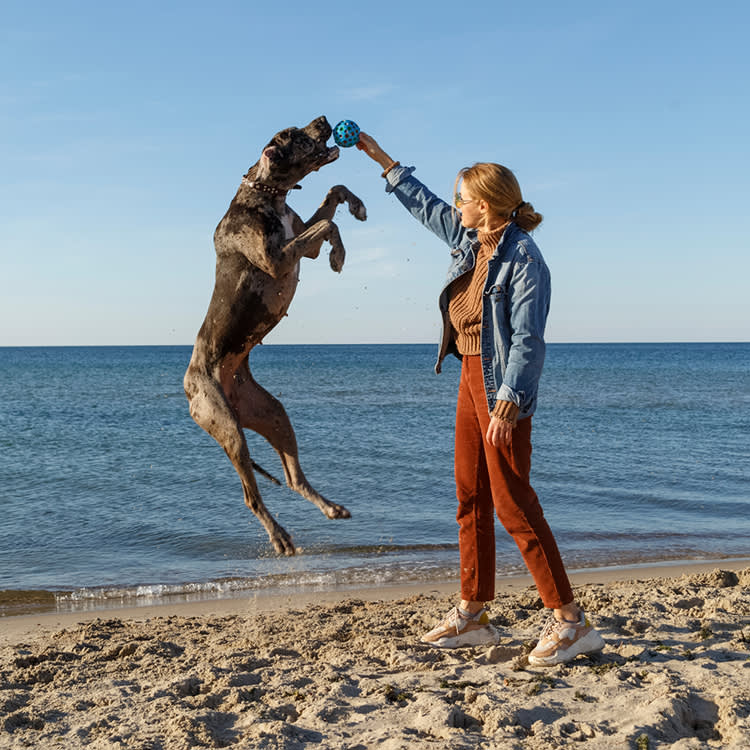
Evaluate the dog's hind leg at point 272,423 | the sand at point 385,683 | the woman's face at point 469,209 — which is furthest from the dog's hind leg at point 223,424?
the woman's face at point 469,209

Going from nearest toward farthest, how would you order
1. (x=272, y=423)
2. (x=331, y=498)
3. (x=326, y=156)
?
(x=326, y=156) → (x=272, y=423) → (x=331, y=498)

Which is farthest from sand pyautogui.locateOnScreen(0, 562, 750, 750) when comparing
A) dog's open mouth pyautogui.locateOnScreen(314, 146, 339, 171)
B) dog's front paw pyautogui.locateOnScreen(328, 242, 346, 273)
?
dog's open mouth pyautogui.locateOnScreen(314, 146, 339, 171)

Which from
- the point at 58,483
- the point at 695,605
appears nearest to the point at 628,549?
the point at 695,605

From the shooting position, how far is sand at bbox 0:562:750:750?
3.51 m

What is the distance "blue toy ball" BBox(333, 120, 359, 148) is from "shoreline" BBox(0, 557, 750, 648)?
3981 mm

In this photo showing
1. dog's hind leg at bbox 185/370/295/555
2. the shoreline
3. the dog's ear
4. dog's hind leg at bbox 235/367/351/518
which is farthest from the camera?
the shoreline

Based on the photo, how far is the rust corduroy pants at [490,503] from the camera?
13.3 ft

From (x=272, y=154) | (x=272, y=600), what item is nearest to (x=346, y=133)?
(x=272, y=154)

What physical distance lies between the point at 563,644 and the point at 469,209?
7.73 feet

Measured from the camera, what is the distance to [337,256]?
4.37 meters

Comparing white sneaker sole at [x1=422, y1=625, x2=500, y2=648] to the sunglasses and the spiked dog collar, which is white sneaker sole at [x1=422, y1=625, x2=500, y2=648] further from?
the spiked dog collar

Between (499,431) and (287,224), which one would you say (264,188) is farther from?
(499,431)

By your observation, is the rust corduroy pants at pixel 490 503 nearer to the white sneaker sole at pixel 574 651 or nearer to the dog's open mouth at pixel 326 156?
the white sneaker sole at pixel 574 651

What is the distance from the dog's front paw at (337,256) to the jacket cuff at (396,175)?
1.65 feet
